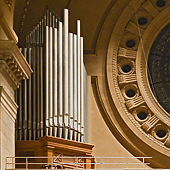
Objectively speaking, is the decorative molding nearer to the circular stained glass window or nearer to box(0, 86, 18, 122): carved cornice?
box(0, 86, 18, 122): carved cornice

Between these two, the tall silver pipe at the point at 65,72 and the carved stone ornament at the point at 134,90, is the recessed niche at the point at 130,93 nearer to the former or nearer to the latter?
the carved stone ornament at the point at 134,90

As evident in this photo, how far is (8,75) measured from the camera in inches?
756

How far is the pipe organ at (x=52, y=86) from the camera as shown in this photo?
20.8 metres

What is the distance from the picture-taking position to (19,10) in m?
22.4

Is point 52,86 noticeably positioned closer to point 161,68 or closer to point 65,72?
point 65,72

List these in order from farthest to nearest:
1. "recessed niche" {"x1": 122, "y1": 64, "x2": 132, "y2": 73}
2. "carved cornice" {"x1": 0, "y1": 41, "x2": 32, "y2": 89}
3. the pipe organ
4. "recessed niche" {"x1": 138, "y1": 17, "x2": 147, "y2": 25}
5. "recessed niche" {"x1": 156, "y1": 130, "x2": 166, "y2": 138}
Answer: "recessed niche" {"x1": 138, "y1": 17, "x2": 147, "y2": 25}
"recessed niche" {"x1": 122, "y1": 64, "x2": 132, "y2": 73}
"recessed niche" {"x1": 156, "y1": 130, "x2": 166, "y2": 138}
the pipe organ
"carved cornice" {"x1": 0, "y1": 41, "x2": 32, "y2": 89}

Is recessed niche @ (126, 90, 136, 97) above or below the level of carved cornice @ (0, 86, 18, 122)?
above

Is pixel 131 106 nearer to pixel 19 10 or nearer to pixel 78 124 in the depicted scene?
pixel 78 124

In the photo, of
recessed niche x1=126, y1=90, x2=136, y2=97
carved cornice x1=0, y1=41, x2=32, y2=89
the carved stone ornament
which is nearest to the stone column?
carved cornice x1=0, y1=41, x2=32, y2=89

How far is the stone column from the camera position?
60.7 feet

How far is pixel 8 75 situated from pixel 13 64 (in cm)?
31

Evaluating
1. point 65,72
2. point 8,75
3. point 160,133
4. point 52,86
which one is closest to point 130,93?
point 160,133

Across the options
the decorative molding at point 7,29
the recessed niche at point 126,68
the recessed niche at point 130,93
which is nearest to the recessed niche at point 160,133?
the recessed niche at point 130,93

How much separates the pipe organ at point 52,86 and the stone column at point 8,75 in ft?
3.30
